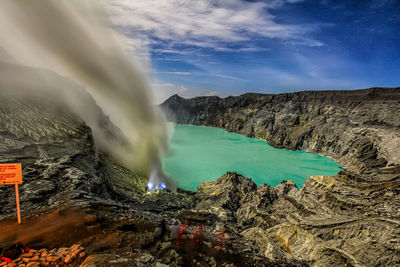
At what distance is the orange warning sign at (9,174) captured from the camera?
5.43 m

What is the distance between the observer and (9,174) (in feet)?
18.0

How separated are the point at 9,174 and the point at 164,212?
32.0 feet

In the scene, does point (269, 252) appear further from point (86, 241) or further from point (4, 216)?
point (4, 216)

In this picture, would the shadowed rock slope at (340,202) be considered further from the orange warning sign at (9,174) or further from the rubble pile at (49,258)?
the orange warning sign at (9,174)

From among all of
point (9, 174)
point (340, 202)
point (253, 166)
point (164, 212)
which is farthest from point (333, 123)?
point (9, 174)

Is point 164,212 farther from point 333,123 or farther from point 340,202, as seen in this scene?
point 333,123

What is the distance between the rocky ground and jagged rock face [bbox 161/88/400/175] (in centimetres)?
2152

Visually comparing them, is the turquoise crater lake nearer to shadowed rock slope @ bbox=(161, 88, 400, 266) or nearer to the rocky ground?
shadowed rock slope @ bbox=(161, 88, 400, 266)

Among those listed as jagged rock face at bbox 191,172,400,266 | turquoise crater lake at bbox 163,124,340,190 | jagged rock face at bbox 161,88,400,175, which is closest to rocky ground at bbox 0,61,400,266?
jagged rock face at bbox 191,172,400,266

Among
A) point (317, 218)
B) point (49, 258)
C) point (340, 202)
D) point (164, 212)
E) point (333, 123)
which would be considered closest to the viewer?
point (49, 258)

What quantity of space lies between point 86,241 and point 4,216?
11.5 ft

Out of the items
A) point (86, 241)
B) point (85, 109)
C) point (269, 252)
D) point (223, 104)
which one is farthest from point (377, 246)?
point (223, 104)

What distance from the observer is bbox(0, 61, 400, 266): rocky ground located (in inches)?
221

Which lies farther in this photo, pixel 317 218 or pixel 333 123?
pixel 333 123
